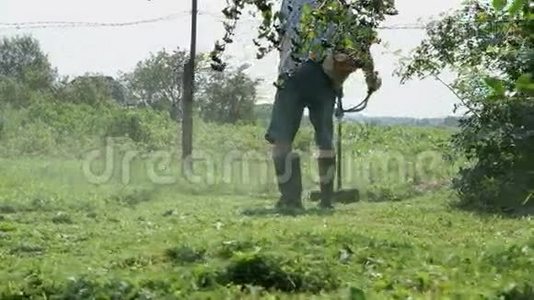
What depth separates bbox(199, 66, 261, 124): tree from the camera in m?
19.4

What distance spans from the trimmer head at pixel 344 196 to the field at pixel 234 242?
17 centimetres

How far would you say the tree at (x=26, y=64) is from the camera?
2178 cm

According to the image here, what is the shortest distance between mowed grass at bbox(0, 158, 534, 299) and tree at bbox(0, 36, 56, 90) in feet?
46.4

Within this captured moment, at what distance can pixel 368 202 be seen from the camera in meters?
10.0

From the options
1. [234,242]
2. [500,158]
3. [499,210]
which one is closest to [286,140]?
[499,210]

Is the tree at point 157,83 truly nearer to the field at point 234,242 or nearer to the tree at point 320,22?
the field at point 234,242

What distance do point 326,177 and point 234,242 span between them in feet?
12.7

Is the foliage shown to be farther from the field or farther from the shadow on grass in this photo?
the shadow on grass

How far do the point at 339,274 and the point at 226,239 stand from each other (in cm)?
89

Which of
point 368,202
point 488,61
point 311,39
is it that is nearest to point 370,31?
point 311,39

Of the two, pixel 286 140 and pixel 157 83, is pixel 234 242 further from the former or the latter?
pixel 157 83

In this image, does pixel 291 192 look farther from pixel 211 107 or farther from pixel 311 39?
pixel 211 107

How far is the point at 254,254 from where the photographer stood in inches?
171

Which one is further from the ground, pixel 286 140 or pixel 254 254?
pixel 286 140
